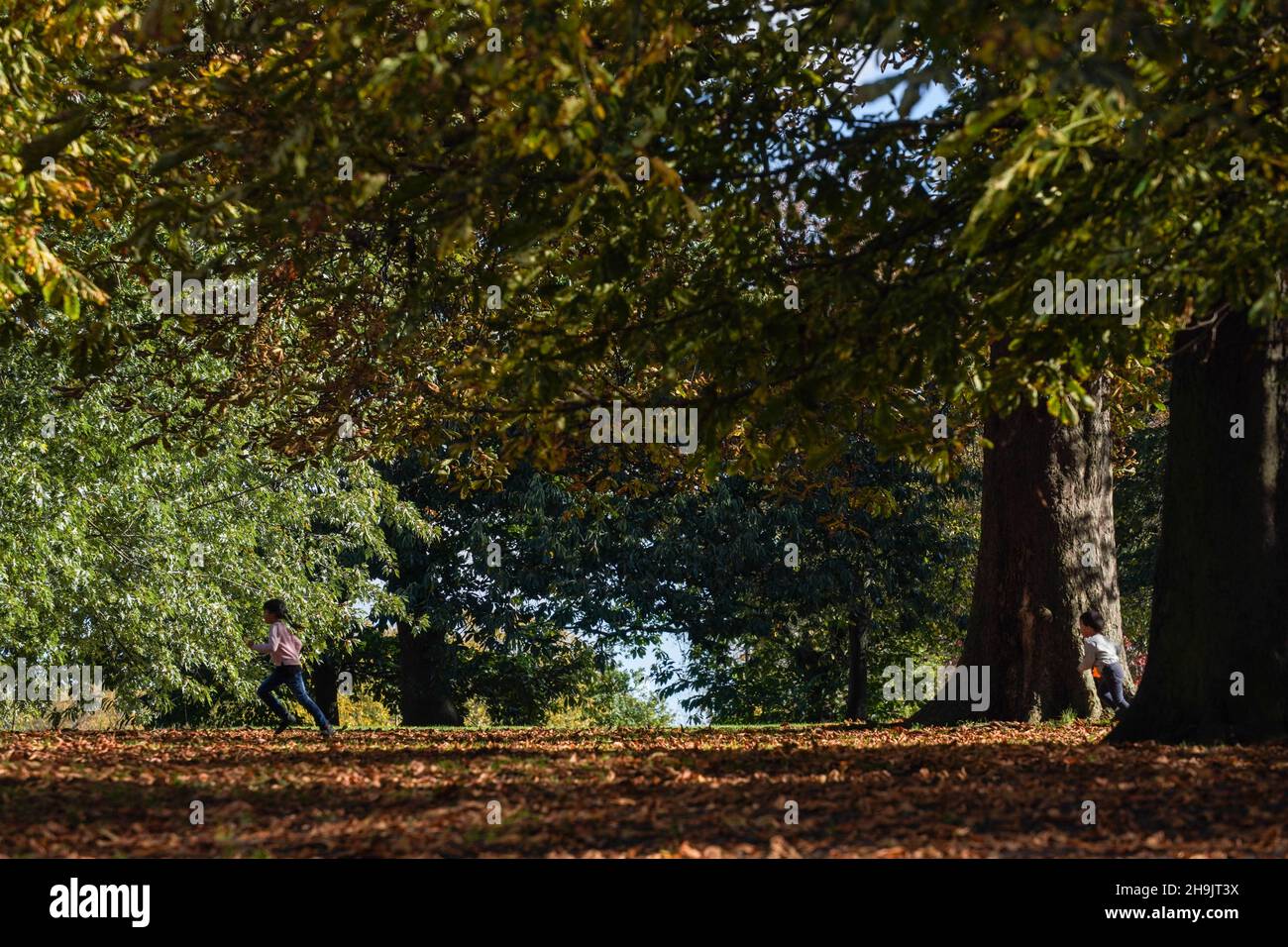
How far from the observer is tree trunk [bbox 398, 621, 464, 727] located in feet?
107

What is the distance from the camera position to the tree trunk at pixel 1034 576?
16500mm

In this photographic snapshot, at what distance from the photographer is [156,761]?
12.8m

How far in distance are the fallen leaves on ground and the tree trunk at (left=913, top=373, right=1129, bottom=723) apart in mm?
2770

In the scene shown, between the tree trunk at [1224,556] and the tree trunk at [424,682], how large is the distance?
2244 centimetres

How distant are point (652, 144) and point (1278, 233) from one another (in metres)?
4.33

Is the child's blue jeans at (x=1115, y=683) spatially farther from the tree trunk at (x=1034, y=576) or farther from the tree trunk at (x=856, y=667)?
the tree trunk at (x=856, y=667)

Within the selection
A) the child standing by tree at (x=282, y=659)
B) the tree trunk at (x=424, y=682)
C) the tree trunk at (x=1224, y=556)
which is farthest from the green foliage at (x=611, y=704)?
the tree trunk at (x=1224, y=556)

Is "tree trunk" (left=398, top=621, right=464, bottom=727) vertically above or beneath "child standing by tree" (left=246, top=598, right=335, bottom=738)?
beneath

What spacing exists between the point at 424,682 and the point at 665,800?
79.6 ft

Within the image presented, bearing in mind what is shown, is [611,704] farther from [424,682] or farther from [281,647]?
[281,647]

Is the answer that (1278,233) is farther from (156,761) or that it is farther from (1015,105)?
(156,761)

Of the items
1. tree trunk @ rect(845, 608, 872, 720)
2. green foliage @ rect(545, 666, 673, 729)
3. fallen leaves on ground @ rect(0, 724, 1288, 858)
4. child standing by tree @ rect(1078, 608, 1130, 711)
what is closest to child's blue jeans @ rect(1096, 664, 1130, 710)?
child standing by tree @ rect(1078, 608, 1130, 711)

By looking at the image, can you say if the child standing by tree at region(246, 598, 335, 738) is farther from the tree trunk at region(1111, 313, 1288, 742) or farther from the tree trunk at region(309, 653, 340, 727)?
the tree trunk at region(309, 653, 340, 727)

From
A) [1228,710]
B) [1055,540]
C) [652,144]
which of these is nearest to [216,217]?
[652,144]
